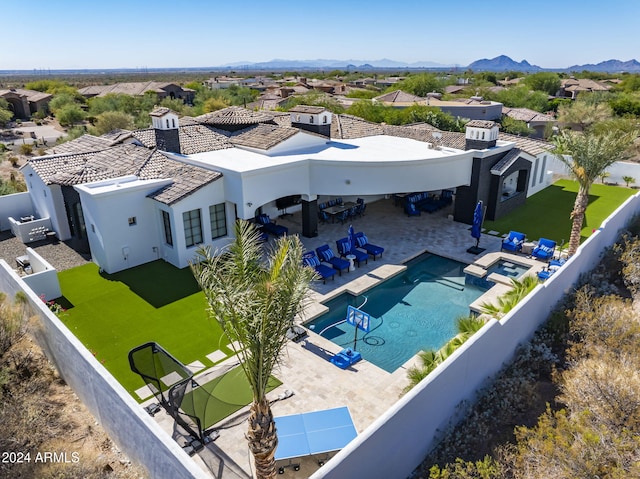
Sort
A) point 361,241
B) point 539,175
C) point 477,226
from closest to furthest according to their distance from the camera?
1. point 477,226
2. point 361,241
3. point 539,175

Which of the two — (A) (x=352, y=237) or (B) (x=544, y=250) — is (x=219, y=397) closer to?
(A) (x=352, y=237)

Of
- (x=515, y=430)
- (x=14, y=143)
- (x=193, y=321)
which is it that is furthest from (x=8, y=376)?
(x=14, y=143)

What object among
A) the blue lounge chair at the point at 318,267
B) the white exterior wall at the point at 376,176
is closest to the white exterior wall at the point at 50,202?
the white exterior wall at the point at 376,176

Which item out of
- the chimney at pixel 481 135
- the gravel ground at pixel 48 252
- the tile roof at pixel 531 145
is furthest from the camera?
the tile roof at pixel 531 145

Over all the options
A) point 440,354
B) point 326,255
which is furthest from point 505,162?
point 440,354

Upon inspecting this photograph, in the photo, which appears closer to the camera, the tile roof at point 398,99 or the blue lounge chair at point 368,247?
the blue lounge chair at point 368,247

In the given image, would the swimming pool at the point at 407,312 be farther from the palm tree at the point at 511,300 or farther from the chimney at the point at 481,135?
the chimney at the point at 481,135

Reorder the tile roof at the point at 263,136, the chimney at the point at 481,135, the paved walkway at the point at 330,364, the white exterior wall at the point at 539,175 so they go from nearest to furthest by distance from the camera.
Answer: the paved walkway at the point at 330,364
the tile roof at the point at 263,136
the chimney at the point at 481,135
the white exterior wall at the point at 539,175

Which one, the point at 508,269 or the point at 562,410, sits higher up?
the point at 562,410
